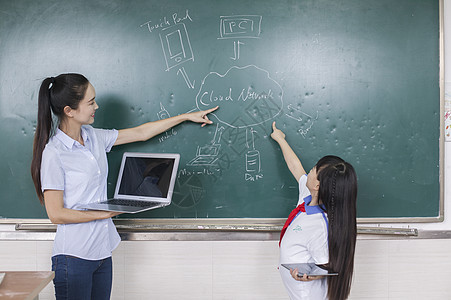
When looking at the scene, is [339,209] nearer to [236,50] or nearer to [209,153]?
[209,153]

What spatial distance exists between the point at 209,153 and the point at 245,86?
17.9 inches

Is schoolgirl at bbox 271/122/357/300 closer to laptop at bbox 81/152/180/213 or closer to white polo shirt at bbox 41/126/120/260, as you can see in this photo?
laptop at bbox 81/152/180/213

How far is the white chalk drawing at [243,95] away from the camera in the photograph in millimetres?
2305

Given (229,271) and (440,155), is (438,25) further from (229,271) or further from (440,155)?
(229,271)

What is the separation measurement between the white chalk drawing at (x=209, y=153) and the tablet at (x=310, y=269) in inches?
32.5

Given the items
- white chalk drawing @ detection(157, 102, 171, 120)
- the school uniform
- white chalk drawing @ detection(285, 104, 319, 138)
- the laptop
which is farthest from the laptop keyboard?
white chalk drawing @ detection(285, 104, 319, 138)

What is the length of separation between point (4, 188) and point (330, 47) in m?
2.13

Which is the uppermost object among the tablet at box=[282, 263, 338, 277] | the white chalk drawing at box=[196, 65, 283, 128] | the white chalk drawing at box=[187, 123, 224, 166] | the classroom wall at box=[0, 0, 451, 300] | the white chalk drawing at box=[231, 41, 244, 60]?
the white chalk drawing at box=[231, 41, 244, 60]

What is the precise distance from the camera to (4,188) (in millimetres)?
2332

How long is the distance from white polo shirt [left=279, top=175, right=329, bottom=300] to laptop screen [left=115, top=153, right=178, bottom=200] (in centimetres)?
66

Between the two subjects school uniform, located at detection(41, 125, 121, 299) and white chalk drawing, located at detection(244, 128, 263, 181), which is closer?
school uniform, located at detection(41, 125, 121, 299)

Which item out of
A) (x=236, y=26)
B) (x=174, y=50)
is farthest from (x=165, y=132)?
(x=236, y=26)

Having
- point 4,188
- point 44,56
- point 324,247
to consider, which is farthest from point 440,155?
point 4,188

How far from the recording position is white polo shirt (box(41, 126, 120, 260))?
1751 millimetres
